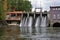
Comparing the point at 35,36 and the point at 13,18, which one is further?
the point at 13,18

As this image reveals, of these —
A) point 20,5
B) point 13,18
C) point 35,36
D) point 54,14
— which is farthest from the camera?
point 20,5

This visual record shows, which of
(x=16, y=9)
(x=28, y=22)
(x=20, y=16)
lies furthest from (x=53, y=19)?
(x=16, y=9)

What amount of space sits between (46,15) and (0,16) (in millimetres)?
19546

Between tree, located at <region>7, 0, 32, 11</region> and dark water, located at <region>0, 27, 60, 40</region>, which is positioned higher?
dark water, located at <region>0, 27, 60, 40</region>

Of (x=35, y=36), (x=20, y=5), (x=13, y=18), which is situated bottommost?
(x=13, y=18)

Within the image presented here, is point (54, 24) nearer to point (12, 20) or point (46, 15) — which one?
point (46, 15)

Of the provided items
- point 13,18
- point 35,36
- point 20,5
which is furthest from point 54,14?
point 35,36

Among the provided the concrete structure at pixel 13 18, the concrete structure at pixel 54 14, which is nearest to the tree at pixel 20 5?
the concrete structure at pixel 13 18

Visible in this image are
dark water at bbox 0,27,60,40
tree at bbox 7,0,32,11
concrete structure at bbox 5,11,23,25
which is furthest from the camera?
tree at bbox 7,0,32,11

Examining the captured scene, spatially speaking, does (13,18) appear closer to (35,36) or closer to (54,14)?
(54,14)

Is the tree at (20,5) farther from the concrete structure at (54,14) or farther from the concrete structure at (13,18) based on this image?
the concrete structure at (54,14)

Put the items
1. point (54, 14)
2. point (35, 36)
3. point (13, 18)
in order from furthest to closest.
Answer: point (13, 18)
point (54, 14)
point (35, 36)

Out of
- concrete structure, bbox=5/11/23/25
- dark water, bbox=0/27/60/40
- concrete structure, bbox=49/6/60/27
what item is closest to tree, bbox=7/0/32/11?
concrete structure, bbox=5/11/23/25

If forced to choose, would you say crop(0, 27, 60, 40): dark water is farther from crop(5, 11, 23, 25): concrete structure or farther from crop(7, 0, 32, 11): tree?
crop(7, 0, 32, 11): tree
